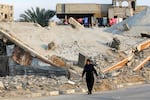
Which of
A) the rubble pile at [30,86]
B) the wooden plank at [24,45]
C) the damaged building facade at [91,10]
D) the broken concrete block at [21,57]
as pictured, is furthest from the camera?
the damaged building facade at [91,10]

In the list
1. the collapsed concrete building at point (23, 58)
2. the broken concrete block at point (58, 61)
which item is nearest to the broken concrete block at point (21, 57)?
the collapsed concrete building at point (23, 58)

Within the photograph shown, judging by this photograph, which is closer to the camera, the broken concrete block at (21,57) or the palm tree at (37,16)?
the broken concrete block at (21,57)

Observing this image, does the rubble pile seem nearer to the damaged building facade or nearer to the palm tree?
the palm tree

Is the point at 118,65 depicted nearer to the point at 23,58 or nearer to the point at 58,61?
the point at 58,61

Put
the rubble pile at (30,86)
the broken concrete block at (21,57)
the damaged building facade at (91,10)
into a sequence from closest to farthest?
the rubble pile at (30,86) < the broken concrete block at (21,57) < the damaged building facade at (91,10)

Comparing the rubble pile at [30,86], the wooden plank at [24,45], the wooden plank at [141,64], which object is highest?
the wooden plank at [24,45]

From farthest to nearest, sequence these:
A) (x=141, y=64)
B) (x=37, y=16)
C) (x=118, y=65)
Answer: (x=37, y=16) < (x=141, y=64) < (x=118, y=65)

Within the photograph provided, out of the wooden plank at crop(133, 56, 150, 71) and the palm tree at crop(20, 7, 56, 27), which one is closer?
the wooden plank at crop(133, 56, 150, 71)

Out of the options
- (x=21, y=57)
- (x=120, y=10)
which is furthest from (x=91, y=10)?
(x=21, y=57)

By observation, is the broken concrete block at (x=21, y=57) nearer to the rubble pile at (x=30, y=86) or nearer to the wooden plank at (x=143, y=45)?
the rubble pile at (x=30, y=86)

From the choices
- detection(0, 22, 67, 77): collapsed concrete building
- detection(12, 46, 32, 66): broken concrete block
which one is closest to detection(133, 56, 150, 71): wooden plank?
detection(0, 22, 67, 77): collapsed concrete building

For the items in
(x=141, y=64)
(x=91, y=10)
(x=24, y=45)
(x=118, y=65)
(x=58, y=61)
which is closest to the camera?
(x=58, y=61)

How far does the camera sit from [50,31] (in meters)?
32.5

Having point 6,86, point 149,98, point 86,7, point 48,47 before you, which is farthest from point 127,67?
point 86,7
